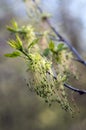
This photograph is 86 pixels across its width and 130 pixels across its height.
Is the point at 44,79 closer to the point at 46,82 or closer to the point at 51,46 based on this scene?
the point at 46,82

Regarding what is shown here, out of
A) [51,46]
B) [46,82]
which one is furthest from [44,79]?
[51,46]

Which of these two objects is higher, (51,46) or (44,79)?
(51,46)

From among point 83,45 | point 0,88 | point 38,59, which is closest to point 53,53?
point 38,59

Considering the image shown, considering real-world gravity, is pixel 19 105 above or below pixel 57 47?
below

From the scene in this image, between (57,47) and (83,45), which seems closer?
(57,47)

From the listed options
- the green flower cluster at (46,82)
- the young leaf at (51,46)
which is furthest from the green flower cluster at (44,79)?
the young leaf at (51,46)

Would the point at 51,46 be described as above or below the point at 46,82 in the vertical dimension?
above

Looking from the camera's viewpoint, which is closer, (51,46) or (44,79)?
(44,79)

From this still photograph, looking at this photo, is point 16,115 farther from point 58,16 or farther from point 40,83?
point 40,83

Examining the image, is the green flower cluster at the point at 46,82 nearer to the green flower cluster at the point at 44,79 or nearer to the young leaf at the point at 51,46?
the green flower cluster at the point at 44,79

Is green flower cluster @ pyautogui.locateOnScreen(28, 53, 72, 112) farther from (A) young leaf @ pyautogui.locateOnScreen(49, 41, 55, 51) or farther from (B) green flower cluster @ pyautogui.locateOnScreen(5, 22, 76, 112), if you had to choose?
(A) young leaf @ pyautogui.locateOnScreen(49, 41, 55, 51)

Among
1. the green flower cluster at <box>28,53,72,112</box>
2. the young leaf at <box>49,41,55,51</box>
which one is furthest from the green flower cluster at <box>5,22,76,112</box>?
the young leaf at <box>49,41,55,51</box>
